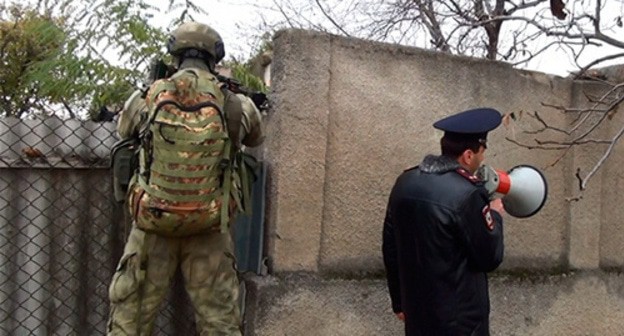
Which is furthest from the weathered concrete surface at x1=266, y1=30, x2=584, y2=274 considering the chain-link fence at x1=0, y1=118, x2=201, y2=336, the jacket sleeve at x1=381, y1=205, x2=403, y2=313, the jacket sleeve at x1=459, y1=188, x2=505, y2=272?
the jacket sleeve at x1=459, y1=188, x2=505, y2=272

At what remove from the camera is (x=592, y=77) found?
4.32 m

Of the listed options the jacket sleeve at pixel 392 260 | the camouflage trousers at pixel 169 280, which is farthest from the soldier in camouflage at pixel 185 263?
the jacket sleeve at pixel 392 260

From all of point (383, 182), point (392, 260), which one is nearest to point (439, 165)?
point (392, 260)

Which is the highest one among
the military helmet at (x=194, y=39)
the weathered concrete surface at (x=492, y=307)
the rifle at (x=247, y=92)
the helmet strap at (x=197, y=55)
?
the military helmet at (x=194, y=39)

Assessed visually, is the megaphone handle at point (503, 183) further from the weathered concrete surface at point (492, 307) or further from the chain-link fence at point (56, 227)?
the chain-link fence at point (56, 227)

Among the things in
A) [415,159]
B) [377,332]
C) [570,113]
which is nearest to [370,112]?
[415,159]

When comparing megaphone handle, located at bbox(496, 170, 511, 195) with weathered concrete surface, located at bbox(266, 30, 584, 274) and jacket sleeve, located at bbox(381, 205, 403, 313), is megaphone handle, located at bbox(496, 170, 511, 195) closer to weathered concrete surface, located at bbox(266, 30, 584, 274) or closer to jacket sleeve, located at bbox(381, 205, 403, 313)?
jacket sleeve, located at bbox(381, 205, 403, 313)

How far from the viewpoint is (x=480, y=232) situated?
2625 mm

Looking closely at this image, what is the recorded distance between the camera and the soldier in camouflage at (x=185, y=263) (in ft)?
9.06

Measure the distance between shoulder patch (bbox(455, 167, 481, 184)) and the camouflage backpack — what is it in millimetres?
922

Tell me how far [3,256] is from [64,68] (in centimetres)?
167

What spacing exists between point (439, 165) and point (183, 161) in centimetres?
102

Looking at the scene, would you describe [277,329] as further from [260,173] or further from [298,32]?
[298,32]

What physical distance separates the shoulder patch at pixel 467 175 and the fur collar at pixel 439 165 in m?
0.02
